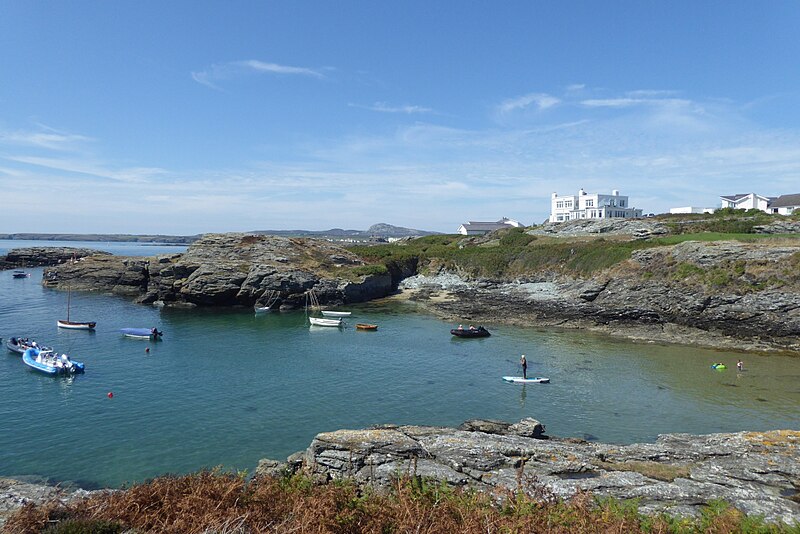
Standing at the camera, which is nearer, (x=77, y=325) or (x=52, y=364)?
(x=52, y=364)

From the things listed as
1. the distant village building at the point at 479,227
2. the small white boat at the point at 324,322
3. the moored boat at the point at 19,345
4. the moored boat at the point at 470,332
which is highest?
the distant village building at the point at 479,227

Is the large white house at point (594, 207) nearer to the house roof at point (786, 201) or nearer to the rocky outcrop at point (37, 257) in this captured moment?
the house roof at point (786, 201)

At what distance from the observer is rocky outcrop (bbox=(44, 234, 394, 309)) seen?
70.2 meters

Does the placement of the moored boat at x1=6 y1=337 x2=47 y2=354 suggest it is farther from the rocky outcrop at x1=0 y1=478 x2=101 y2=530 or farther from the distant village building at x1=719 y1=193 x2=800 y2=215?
the distant village building at x1=719 y1=193 x2=800 y2=215

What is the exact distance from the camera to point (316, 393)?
33.1 m

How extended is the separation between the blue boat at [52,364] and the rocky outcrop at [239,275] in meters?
30.6

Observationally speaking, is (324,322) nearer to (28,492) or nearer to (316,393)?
(316,393)

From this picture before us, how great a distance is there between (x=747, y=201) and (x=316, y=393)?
125220mm

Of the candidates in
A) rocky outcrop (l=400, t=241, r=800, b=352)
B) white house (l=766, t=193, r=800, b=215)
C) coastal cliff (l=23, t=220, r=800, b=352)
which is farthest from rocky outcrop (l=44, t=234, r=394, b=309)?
white house (l=766, t=193, r=800, b=215)

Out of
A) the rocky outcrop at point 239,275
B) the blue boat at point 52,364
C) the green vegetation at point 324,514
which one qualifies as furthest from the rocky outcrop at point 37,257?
the green vegetation at point 324,514

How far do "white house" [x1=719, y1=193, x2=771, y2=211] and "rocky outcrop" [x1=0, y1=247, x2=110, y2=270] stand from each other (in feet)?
580

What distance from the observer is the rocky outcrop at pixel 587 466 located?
12.0m

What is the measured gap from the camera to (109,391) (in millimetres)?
33406

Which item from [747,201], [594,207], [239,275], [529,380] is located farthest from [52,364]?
[747,201]
